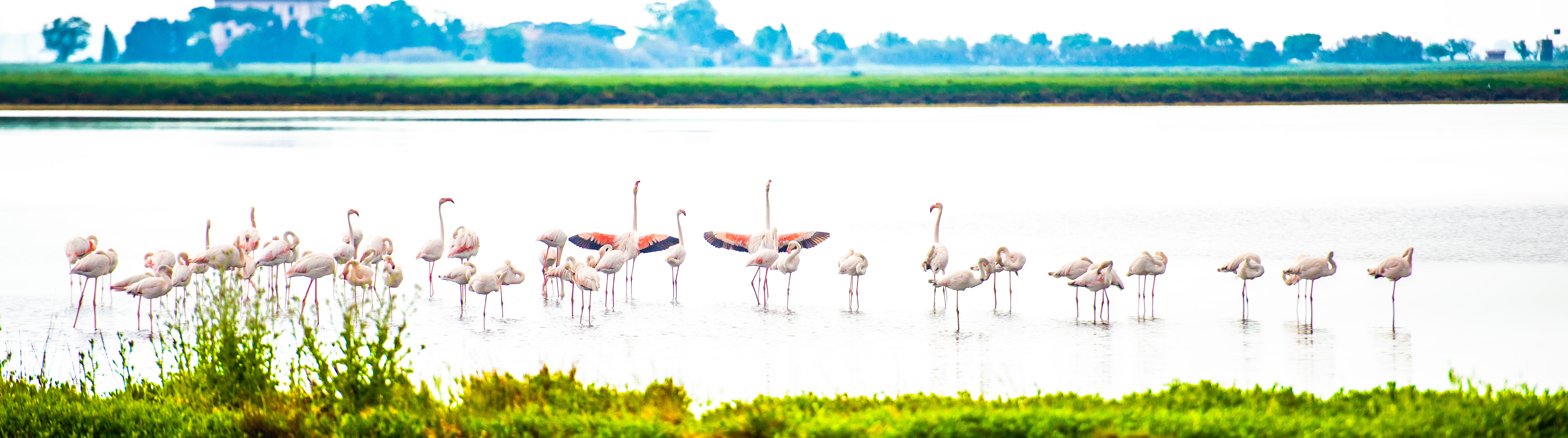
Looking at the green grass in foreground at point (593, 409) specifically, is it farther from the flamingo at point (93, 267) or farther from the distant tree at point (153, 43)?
the distant tree at point (153, 43)

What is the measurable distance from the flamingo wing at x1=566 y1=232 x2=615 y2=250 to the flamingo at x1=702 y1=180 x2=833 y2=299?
3.41 ft

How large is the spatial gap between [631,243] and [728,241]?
76.9 inches

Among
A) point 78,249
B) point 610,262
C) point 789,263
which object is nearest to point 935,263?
point 789,263

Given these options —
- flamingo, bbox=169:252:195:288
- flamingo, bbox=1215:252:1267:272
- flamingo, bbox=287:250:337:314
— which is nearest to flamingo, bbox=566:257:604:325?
flamingo, bbox=287:250:337:314

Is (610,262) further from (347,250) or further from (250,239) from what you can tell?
(250,239)

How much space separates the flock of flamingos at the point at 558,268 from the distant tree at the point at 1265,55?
162890 millimetres

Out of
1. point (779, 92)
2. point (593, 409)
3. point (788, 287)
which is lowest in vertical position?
point (593, 409)

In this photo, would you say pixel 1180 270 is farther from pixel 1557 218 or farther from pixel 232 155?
pixel 232 155

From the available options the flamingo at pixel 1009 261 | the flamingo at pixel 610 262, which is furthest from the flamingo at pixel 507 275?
the flamingo at pixel 1009 261

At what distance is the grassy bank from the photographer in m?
84.7

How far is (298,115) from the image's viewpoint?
72.9m

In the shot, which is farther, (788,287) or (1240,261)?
(788,287)

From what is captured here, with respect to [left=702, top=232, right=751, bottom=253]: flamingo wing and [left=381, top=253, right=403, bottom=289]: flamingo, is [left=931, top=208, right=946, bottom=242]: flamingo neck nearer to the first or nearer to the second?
[left=702, top=232, right=751, bottom=253]: flamingo wing

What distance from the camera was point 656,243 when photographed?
1373 cm
